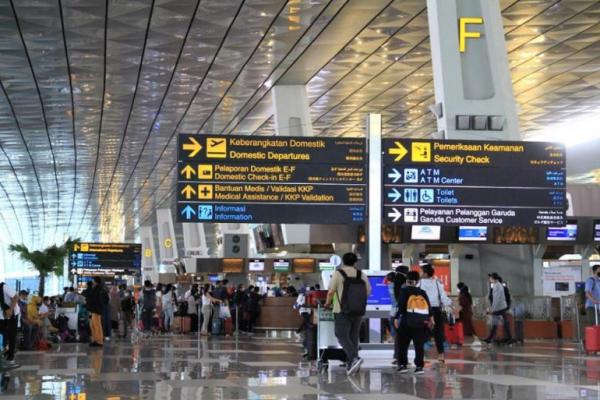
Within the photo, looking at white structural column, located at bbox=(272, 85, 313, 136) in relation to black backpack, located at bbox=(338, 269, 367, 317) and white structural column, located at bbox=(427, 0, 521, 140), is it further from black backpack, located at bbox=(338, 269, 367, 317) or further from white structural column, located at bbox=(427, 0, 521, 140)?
black backpack, located at bbox=(338, 269, 367, 317)

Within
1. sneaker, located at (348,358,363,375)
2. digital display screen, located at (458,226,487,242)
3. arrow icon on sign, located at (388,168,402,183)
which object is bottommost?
sneaker, located at (348,358,363,375)

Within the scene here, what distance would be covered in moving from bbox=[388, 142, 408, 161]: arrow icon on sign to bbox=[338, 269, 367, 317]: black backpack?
3160 millimetres

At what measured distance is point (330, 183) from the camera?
14.2 meters

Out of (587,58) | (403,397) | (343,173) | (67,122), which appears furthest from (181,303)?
(403,397)

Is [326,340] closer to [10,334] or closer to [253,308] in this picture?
[10,334]

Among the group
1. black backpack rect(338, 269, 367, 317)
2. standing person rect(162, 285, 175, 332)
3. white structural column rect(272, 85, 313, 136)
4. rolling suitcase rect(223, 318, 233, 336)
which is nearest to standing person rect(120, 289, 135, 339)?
standing person rect(162, 285, 175, 332)

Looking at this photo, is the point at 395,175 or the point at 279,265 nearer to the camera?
the point at 395,175

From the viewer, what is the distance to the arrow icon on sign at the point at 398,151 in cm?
1430

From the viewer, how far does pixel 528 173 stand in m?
14.6

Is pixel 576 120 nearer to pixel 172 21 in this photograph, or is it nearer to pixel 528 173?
pixel 172 21

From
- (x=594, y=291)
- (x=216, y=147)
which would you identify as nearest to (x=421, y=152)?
(x=216, y=147)

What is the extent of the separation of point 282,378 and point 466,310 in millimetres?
11164

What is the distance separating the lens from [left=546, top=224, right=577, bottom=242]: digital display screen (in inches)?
890

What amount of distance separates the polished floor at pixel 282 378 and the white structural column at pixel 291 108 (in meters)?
12.9
